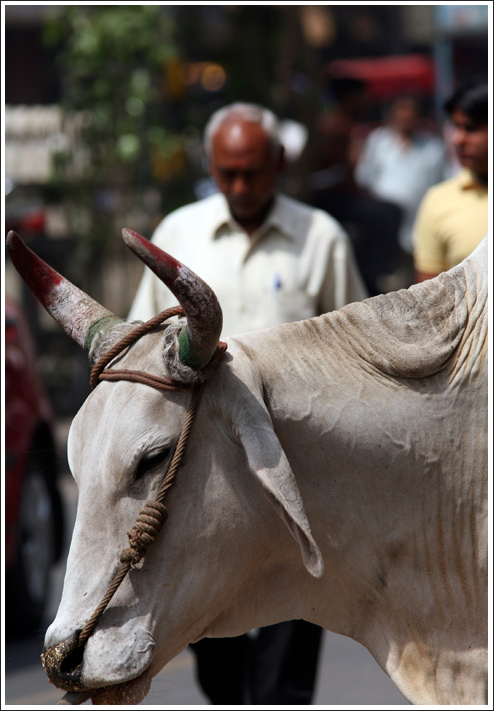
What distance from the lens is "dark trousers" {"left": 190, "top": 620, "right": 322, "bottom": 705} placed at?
346 centimetres

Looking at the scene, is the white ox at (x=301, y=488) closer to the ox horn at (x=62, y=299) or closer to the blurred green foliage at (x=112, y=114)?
the ox horn at (x=62, y=299)

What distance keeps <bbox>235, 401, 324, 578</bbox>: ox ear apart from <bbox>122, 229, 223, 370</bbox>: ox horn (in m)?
0.18

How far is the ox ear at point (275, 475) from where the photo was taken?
1.92 m

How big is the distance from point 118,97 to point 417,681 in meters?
7.98

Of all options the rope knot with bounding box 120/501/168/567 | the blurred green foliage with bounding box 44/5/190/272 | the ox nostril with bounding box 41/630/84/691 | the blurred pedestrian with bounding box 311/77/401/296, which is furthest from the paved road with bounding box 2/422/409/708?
the blurred green foliage with bounding box 44/5/190/272

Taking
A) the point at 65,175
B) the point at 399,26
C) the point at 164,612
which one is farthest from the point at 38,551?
the point at 399,26

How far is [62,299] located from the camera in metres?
2.30

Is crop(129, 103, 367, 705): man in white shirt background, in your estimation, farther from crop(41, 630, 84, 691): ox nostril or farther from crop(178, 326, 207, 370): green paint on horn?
crop(41, 630, 84, 691): ox nostril

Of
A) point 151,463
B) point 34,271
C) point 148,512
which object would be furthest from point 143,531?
point 34,271

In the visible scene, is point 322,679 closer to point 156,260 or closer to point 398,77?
point 156,260

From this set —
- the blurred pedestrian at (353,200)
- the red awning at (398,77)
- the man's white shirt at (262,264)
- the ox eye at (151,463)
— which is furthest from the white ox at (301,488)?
the red awning at (398,77)

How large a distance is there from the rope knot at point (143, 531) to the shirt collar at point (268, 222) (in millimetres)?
1746

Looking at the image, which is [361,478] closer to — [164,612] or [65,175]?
[164,612]

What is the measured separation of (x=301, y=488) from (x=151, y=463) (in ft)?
1.20
